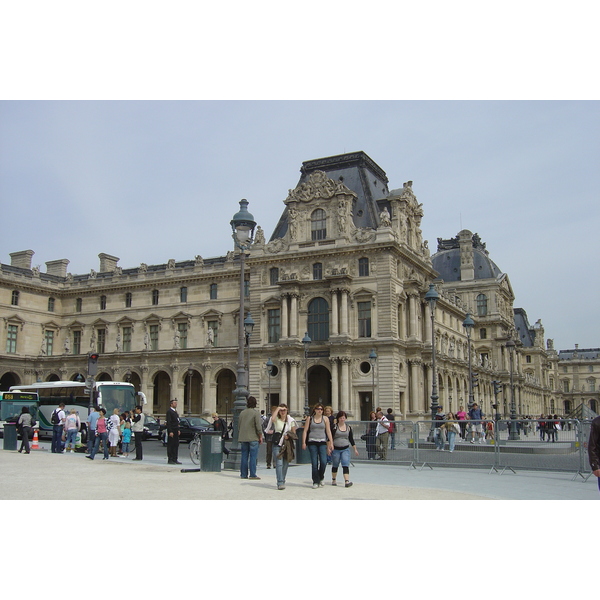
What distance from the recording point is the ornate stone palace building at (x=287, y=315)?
49.1 meters

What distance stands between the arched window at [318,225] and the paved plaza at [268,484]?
1291 inches

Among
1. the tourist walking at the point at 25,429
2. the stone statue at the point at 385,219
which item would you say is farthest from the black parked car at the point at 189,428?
the stone statue at the point at 385,219

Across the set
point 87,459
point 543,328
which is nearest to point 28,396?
point 87,459

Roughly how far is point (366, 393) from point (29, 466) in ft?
105

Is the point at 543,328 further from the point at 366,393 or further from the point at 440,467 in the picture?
the point at 440,467

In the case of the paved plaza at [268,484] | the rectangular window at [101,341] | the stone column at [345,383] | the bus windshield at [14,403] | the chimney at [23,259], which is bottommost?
the paved plaza at [268,484]

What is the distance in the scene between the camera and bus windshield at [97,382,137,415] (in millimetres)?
40219

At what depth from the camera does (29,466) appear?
64.1ft

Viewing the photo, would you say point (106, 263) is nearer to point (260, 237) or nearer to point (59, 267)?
point (59, 267)

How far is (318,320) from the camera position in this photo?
51.0 m

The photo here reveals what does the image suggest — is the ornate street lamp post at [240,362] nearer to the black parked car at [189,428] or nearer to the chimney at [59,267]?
the black parked car at [189,428]

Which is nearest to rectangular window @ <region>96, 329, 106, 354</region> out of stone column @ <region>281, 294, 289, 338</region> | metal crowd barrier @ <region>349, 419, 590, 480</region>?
stone column @ <region>281, 294, 289, 338</region>

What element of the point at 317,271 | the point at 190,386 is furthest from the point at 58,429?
the point at 190,386

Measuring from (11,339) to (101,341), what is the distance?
829 cm
